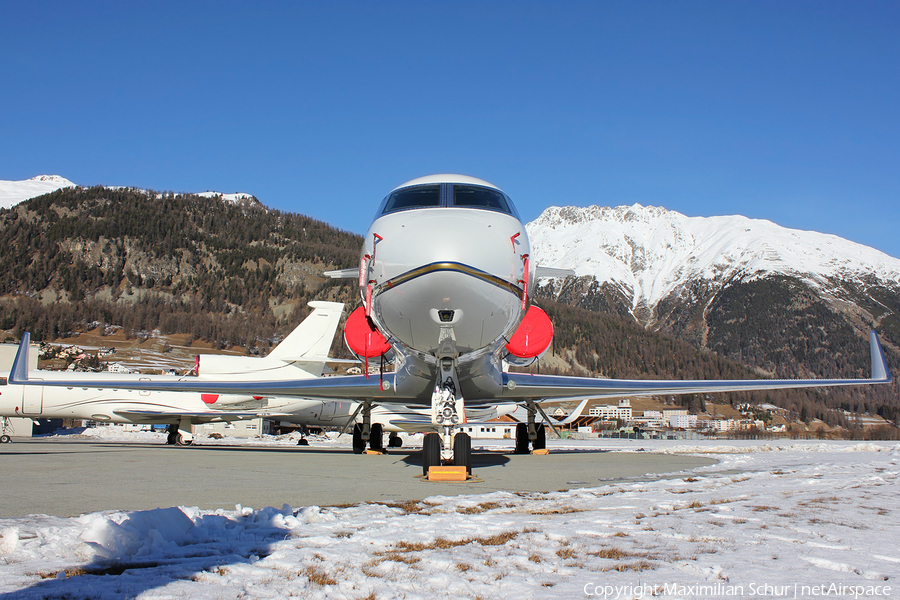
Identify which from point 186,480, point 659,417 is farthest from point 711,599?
point 659,417

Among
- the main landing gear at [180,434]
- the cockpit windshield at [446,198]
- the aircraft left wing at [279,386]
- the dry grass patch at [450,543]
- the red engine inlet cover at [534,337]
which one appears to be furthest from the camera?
the main landing gear at [180,434]

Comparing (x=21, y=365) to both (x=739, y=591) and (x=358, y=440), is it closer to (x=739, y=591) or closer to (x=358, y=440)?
(x=358, y=440)

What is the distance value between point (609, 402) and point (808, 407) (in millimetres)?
52909

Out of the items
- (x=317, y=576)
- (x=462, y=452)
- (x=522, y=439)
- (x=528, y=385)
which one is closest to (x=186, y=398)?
(x=522, y=439)

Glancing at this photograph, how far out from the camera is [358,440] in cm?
1852

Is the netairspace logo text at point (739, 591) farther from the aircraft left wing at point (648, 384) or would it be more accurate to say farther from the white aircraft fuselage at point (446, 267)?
the aircraft left wing at point (648, 384)

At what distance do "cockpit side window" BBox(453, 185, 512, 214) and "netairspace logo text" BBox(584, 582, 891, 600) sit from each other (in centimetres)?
592

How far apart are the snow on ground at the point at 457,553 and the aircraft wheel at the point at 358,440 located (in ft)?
40.9

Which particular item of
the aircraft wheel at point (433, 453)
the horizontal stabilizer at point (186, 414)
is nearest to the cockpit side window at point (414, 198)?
the aircraft wheel at point (433, 453)

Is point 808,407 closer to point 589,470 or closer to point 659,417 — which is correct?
point 659,417

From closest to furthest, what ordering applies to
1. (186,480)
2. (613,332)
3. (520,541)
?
(520,541) → (186,480) → (613,332)

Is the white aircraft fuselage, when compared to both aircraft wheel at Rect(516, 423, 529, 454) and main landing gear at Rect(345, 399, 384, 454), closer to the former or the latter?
main landing gear at Rect(345, 399, 384, 454)

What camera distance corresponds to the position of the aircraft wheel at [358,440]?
60.1 feet

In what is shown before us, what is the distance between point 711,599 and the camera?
3.03 metres
